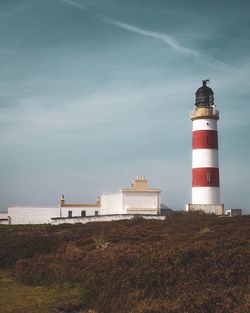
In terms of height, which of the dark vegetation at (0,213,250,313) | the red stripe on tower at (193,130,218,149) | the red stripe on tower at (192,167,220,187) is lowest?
the dark vegetation at (0,213,250,313)

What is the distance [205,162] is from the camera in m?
38.9

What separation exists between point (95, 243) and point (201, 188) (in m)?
18.7

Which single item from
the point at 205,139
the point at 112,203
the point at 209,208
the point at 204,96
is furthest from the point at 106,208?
the point at 204,96

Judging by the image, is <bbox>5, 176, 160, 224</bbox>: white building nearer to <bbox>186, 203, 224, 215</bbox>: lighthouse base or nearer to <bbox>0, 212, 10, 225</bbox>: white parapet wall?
<bbox>0, 212, 10, 225</bbox>: white parapet wall

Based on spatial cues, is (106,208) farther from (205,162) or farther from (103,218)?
(205,162)

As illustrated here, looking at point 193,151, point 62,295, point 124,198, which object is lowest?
point 62,295

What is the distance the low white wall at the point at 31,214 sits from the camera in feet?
153

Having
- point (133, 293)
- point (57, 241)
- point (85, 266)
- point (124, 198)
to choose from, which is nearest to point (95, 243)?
point (57, 241)

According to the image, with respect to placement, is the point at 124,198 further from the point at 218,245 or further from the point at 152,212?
the point at 218,245

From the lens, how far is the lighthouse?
38.6 metres

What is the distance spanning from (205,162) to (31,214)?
66.3ft

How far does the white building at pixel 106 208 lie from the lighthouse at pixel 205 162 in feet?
13.7

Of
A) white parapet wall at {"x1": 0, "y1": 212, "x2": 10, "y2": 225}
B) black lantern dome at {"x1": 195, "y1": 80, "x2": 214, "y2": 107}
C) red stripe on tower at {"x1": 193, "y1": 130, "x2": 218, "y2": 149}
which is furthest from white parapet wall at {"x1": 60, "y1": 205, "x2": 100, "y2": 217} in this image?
black lantern dome at {"x1": 195, "y1": 80, "x2": 214, "y2": 107}

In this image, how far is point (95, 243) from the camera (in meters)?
22.2
